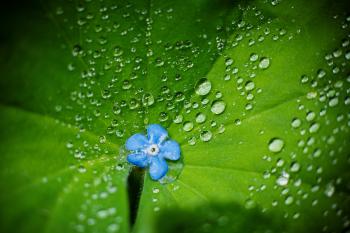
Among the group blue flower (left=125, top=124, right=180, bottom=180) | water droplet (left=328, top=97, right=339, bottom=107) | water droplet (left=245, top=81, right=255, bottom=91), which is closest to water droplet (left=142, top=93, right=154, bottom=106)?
blue flower (left=125, top=124, right=180, bottom=180)

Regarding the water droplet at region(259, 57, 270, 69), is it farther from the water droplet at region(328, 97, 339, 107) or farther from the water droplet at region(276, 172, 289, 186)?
the water droplet at region(276, 172, 289, 186)

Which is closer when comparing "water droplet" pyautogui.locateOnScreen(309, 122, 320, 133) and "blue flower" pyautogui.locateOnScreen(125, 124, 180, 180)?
"blue flower" pyautogui.locateOnScreen(125, 124, 180, 180)

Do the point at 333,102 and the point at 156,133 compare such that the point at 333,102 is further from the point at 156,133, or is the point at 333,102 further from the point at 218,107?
the point at 156,133

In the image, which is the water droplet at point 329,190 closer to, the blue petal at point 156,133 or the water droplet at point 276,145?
the water droplet at point 276,145

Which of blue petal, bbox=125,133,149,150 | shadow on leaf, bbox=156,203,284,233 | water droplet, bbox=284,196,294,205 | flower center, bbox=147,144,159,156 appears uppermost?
blue petal, bbox=125,133,149,150

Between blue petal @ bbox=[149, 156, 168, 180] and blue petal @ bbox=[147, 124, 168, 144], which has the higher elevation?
blue petal @ bbox=[147, 124, 168, 144]

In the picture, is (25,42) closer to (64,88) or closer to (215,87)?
(64,88)

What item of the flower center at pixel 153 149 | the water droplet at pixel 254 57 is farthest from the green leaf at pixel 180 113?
the flower center at pixel 153 149

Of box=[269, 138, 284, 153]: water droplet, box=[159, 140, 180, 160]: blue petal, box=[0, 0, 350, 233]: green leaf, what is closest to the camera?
box=[0, 0, 350, 233]: green leaf
